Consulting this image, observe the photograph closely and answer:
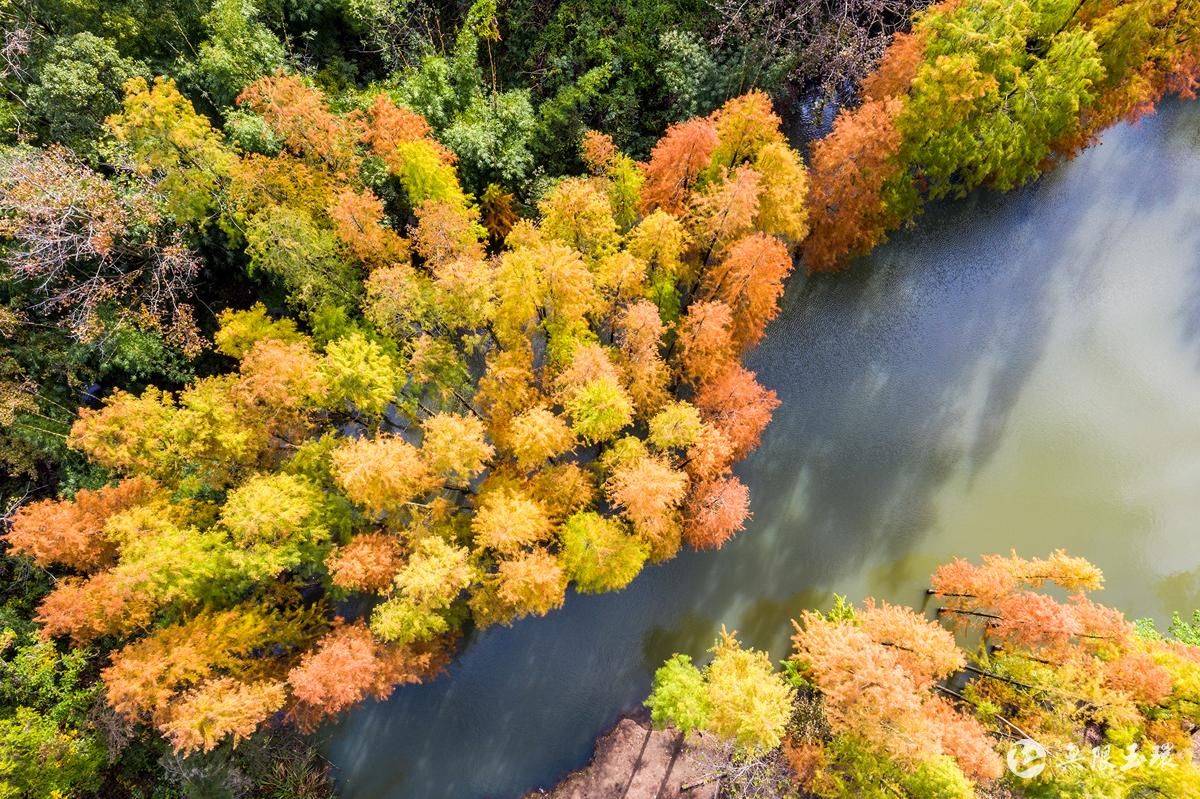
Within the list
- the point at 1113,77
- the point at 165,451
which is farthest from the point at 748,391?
the point at 165,451

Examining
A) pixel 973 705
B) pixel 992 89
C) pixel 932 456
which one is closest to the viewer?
pixel 992 89

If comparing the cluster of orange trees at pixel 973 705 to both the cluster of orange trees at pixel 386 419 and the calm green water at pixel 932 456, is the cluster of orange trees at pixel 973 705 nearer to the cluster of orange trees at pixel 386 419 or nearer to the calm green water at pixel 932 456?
the calm green water at pixel 932 456

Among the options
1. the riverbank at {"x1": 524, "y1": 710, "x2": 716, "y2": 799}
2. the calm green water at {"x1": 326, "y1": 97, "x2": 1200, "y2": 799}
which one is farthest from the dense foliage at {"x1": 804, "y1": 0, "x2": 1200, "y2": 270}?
the riverbank at {"x1": 524, "y1": 710, "x2": 716, "y2": 799}

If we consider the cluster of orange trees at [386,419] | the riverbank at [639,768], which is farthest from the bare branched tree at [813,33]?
the riverbank at [639,768]

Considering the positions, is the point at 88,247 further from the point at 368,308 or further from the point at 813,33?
the point at 813,33

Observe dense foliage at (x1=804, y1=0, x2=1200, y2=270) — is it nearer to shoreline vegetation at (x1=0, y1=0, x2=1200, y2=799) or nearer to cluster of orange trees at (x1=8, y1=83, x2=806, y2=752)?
shoreline vegetation at (x1=0, y1=0, x2=1200, y2=799)

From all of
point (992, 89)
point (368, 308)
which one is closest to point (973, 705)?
point (992, 89)
